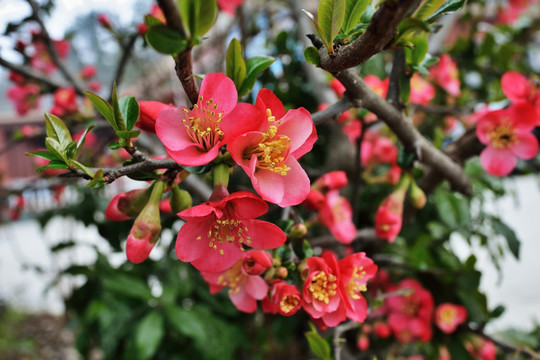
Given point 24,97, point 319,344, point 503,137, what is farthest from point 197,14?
point 24,97

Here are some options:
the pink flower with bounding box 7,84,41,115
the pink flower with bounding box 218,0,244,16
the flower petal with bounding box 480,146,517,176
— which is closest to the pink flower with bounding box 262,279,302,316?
the flower petal with bounding box 480,146,517,176

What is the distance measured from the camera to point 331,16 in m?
0.30

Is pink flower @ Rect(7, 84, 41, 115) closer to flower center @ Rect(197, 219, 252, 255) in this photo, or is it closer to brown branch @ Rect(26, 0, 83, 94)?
brown branch @ Rect(26, 0, 83, 94)

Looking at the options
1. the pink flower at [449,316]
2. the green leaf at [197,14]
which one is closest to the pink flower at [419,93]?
→ the pink flower at [449,316]

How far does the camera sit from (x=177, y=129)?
12.9 inches

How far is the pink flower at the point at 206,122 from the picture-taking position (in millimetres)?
305

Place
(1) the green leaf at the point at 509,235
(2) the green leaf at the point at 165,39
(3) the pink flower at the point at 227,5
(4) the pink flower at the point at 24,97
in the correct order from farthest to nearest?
(4) the pink flower at the point at 24,97 → (3) the pink flower at the point at 227,5 → (1) the green leaf at the point at 509,235 → (2) the green leaf at the point at 165,39

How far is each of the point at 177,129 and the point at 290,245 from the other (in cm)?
18

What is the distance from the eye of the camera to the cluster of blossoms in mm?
309

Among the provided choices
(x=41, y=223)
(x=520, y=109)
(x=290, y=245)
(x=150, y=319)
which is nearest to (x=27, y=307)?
(x=41, y=223)

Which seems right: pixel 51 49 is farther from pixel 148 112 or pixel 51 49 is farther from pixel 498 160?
pixel 498 160

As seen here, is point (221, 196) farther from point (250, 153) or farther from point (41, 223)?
point (41, 223)

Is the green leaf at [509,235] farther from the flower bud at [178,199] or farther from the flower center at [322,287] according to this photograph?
the flower bud at [178,199]

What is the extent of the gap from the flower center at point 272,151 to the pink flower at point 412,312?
0.53 metres
